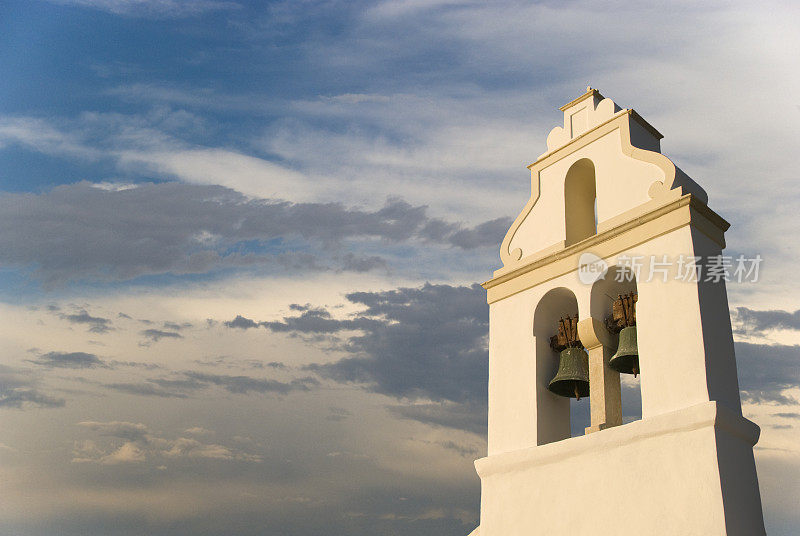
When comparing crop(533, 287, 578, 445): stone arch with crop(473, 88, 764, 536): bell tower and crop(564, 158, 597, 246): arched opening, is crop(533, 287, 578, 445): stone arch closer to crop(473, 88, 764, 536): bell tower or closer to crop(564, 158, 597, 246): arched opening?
crop(473, 88, 764, 536): bell tower

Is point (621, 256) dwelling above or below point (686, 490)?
above

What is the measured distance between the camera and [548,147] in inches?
508

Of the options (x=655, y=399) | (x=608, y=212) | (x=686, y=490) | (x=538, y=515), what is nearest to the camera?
(x=686, y=490)

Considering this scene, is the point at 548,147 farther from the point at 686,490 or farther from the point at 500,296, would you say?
the point at 686,490

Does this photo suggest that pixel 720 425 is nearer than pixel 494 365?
Yes

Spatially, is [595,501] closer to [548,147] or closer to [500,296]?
[500,296]

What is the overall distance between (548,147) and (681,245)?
3463 mm

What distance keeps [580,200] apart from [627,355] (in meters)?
3.00

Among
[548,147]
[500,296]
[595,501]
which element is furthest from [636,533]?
[548,147]

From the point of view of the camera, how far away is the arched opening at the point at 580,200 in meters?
12.1

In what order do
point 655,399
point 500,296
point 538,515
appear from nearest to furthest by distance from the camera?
point 655,399 → point 538,515 → point 500,296

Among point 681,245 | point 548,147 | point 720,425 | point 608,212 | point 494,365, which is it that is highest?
point 548,147
